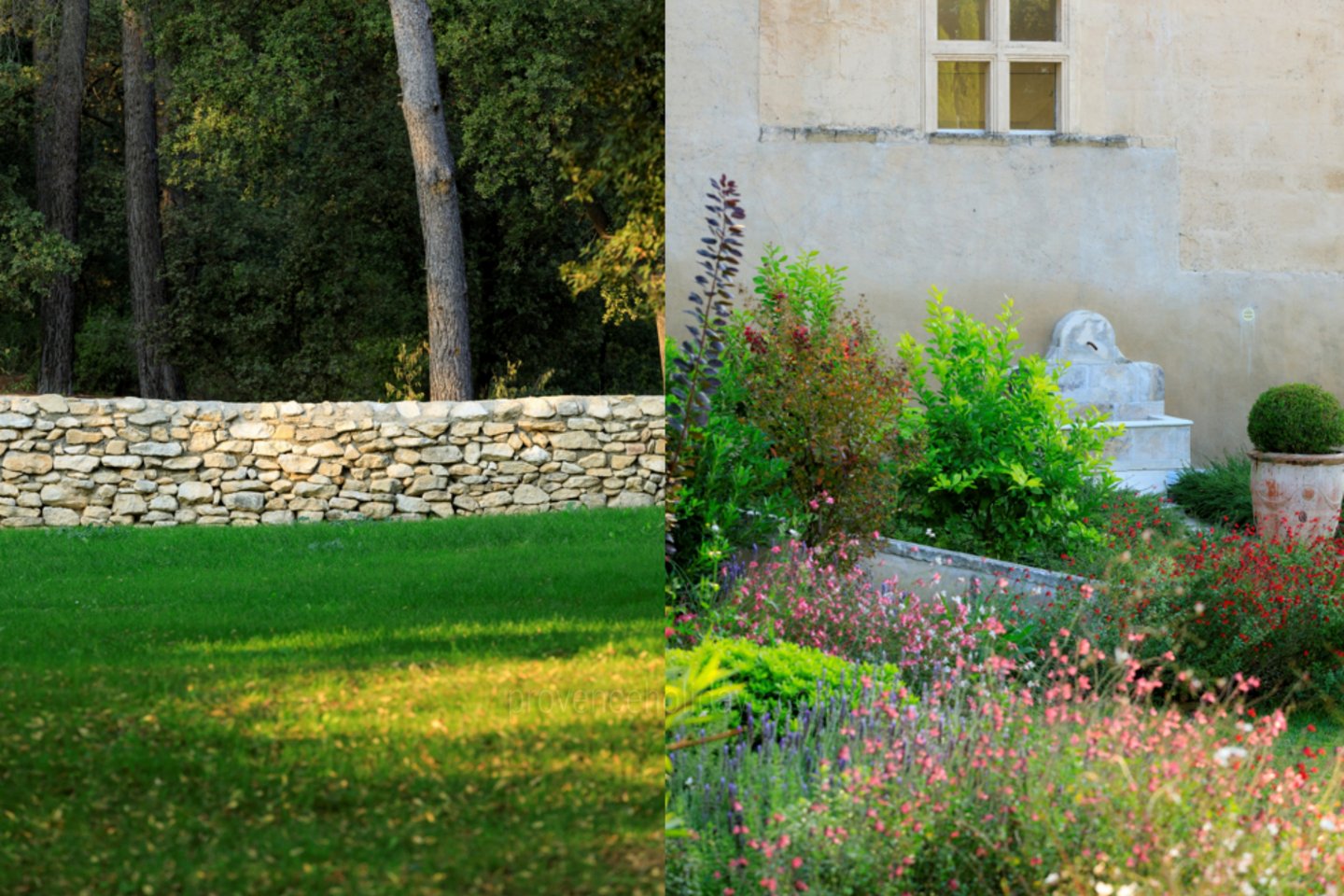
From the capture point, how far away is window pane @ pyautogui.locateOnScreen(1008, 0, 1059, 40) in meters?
7.82

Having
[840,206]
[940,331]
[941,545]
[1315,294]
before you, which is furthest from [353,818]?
[1315,294]

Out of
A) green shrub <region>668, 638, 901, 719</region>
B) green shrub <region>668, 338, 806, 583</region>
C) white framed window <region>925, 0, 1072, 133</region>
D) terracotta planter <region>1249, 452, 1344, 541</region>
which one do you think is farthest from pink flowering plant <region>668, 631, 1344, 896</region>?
white framed window <region>925, 0, 1072, 133</region>

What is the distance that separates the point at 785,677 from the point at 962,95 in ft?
18.9

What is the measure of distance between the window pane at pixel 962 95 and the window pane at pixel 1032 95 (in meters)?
0.18

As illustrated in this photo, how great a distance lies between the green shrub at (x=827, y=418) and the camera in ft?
16.0

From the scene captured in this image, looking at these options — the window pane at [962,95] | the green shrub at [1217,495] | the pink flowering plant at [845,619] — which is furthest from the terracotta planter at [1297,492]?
the pink flowering plant at [845,619]

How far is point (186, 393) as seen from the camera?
1.67 meters

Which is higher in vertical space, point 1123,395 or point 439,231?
point 439,231

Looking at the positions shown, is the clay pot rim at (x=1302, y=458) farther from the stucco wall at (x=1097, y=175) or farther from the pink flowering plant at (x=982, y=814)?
the pink flowering plant at (x=982, y=814)

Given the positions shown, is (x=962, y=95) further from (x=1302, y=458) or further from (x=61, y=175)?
(x=61, y=175)

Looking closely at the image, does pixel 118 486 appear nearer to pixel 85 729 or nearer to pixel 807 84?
pixel 85 729

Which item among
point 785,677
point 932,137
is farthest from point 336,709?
point 932,137

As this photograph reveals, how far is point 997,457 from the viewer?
5707 mm

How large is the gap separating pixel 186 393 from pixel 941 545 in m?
4.51
